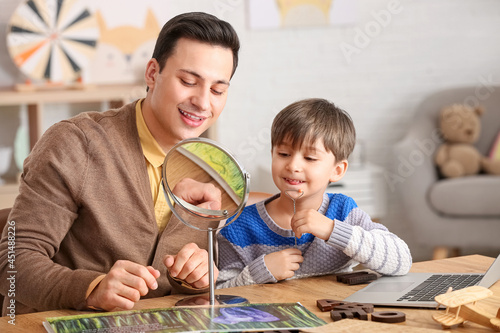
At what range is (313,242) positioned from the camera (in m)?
1.59

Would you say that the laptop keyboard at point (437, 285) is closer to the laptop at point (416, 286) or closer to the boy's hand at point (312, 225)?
the laptop at point (416, 286)

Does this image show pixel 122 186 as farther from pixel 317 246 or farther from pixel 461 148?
pixel 461 148

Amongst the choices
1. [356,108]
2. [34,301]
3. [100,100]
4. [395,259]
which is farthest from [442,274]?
[356,108]

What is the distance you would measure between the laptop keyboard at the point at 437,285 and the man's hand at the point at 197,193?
409 millimetres

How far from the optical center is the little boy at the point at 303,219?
1480 millimetres

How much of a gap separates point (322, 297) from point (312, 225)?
166 mm

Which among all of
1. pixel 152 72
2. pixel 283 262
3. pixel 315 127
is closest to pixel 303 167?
pixel 315 127

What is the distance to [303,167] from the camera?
158cm

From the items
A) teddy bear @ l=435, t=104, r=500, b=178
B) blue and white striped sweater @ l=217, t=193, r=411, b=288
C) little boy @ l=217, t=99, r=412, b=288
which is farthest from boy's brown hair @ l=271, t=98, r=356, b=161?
teddy bear @ l=435, t=104, r=500, b=178

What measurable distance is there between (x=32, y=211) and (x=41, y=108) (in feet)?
8.27

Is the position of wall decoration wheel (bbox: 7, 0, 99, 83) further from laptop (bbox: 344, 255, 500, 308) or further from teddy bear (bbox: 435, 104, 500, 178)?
laptop (bbox: 344, 255, 500, 308)

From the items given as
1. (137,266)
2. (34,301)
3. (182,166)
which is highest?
(182,166)

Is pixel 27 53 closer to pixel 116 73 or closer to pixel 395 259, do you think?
pixel 116 73

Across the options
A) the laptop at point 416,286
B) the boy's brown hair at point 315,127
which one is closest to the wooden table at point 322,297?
the laptop at point 416,286
